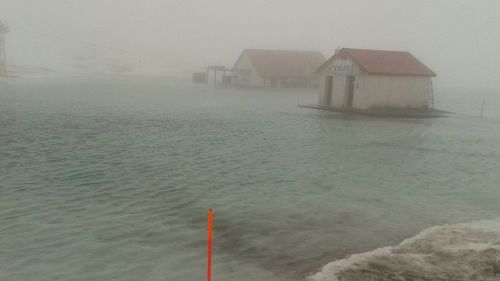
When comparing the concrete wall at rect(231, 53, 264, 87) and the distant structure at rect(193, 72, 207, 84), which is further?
the distant structure at rect(193, 72, 207, 84)

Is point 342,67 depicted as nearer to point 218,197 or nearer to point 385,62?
point 385,62

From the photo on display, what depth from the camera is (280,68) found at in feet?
266

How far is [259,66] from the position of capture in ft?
266

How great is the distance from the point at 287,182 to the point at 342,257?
541 centimetres

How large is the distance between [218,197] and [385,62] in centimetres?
3071

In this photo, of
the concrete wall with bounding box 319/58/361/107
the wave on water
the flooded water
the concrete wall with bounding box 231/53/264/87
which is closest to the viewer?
the wave on water

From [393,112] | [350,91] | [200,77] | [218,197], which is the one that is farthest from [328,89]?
[200,77]

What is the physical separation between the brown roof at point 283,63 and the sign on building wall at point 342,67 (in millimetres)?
41125

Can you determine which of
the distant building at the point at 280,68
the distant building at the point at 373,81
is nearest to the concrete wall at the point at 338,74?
the distant building at the point at 373,81

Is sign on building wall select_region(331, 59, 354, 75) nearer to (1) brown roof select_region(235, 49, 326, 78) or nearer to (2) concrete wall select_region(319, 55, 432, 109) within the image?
(2) concrete wall select_region(319, 55, 432, 109)

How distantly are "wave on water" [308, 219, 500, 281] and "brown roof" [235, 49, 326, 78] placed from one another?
237 feet

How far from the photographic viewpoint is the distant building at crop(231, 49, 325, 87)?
80625 mm

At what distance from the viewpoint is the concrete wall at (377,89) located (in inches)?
1432

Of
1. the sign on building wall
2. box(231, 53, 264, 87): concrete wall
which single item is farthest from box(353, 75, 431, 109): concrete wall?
box(231, 53, 264, 87): concrete wall
